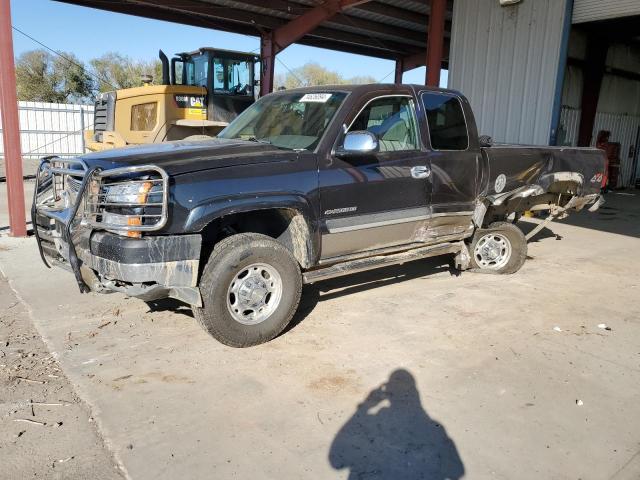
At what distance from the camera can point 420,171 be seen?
16.8ft

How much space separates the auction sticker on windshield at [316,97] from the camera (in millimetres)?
4911

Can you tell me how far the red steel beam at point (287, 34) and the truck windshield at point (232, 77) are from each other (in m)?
1.70

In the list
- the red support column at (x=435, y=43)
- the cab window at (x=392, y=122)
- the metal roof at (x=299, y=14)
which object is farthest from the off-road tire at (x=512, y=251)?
the metal roof at (x=299, y=14)

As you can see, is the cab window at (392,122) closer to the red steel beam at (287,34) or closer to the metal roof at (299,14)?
the red steel beam at (287,34)

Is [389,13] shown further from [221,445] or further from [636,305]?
[221,445]

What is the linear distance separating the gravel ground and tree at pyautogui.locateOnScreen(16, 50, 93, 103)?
39802mm

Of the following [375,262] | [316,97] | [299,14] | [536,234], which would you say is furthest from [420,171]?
[299,14]

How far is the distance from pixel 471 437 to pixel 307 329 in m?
1.89

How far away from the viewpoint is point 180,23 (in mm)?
18109

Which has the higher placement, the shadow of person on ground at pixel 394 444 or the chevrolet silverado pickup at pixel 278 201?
the chevrolet silverado pickup at pixel 278 201

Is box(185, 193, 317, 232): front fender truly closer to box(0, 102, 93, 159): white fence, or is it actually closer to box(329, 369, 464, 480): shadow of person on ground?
box(329, 369, 464, 480): shadow of person on ground

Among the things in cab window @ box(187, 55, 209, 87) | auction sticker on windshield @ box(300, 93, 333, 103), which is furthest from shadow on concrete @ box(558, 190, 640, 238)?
cab window @ box(187, 55, 209, 87)

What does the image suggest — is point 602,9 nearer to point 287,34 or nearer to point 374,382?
point 287,34

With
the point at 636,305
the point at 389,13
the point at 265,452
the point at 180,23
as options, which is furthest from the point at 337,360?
the point at 180,23
